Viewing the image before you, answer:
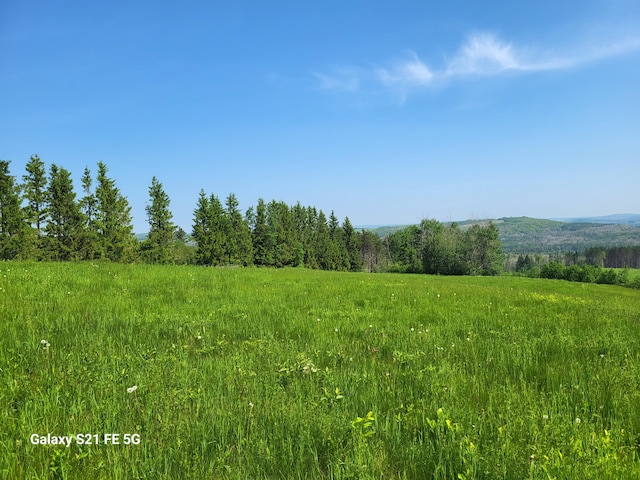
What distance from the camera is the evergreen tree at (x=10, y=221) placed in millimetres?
40531

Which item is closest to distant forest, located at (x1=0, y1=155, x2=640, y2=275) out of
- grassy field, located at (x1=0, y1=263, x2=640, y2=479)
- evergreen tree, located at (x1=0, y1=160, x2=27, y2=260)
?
evergreen tree, located at (x1=0, y1=160, x2=27, y2=260)

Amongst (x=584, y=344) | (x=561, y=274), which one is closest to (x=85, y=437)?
(x=584, y=344)

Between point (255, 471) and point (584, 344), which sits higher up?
point (255, 471)

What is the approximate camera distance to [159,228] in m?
61.3

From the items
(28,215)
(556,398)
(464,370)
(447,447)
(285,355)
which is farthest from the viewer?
(28,215)

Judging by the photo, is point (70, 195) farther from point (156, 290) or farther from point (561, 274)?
point (561, 274)

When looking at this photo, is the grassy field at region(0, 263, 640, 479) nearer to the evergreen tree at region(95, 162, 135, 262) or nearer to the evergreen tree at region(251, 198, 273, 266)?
A: the evergreen tree at region(95, 162, 135, 262)

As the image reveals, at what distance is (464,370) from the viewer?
4238 mm

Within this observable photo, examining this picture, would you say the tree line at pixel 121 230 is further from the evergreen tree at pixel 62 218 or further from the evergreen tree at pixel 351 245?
the evergreen tree at pixel 351 245

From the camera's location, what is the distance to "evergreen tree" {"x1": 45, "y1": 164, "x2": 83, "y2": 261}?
151ft

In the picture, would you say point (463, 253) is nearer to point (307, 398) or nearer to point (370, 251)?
point (370, 251)

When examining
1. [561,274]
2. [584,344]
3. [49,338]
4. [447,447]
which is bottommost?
[561,274]

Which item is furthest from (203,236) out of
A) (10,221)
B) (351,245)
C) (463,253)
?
(463,253)

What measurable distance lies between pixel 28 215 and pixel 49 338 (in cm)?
5294
